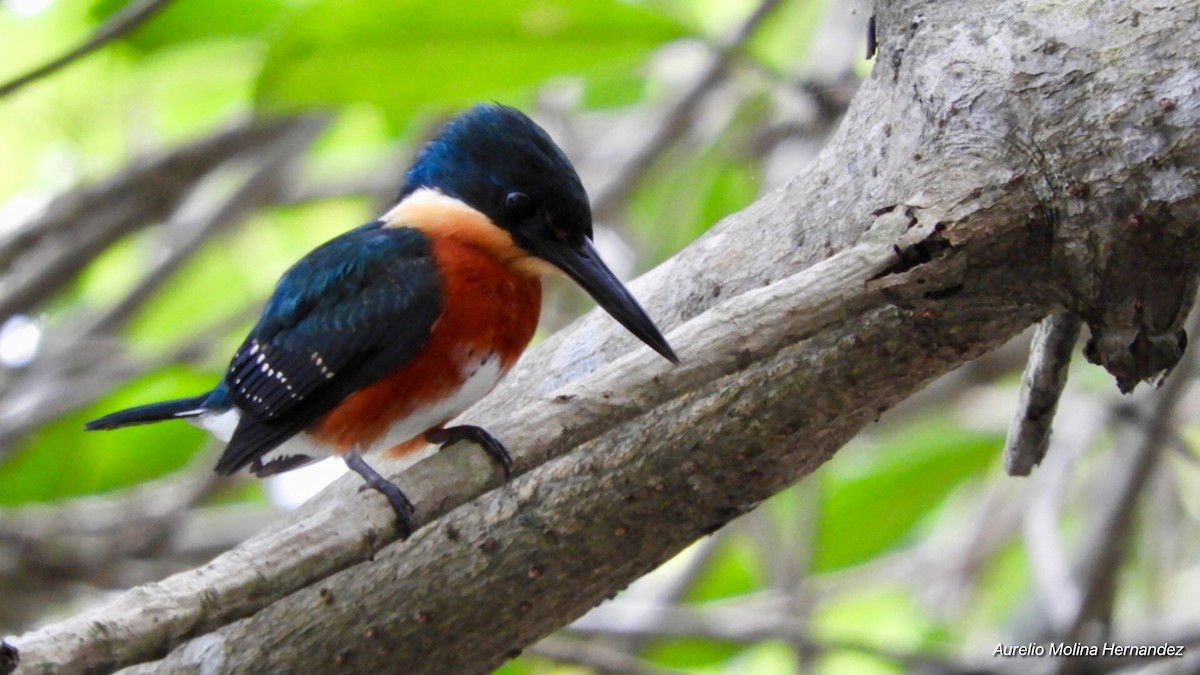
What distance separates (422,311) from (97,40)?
0.72m

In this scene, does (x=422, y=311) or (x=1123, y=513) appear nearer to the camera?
(x=422, y=311)

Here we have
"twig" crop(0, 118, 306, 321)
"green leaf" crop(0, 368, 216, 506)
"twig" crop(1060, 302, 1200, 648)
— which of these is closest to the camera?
"twig" crop(1060, 302, 1200, 648)

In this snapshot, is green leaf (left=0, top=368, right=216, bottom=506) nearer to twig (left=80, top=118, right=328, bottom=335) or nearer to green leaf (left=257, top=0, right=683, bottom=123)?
twig (left=80, top=118, right=328, bottom=335)

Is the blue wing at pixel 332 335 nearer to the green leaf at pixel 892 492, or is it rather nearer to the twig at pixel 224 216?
the twig at pixel 224 216

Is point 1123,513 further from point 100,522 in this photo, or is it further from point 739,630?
point 100,522

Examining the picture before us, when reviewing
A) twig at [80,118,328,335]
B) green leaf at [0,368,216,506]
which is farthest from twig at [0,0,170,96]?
twig at [80,118,328,335]

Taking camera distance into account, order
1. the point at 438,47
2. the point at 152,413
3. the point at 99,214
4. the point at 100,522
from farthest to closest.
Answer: the point at 99,214
the point at 100,522
the point at 438,47
the point at 152,413

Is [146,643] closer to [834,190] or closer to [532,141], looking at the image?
[834,190]

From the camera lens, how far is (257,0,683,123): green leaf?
2.66 metres

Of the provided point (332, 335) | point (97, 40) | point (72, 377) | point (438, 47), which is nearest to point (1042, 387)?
point (332, 335)

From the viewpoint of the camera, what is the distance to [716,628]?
2824 millimetres

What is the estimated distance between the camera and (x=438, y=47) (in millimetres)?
2816

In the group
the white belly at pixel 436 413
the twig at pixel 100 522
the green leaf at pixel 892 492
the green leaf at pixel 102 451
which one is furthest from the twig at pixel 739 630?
the green leaf at pixel 102 451

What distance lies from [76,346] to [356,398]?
1560 mm
